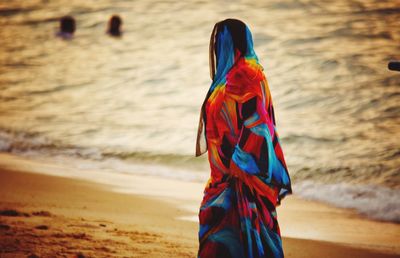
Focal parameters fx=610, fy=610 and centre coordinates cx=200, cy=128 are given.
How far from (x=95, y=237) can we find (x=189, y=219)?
1346mm

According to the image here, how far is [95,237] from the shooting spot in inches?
189

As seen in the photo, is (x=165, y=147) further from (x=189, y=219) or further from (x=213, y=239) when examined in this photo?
(x=213, y=239)

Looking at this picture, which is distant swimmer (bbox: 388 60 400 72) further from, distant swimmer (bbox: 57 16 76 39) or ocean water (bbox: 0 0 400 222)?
distant swimmer (bbox: 57 16 76 39)

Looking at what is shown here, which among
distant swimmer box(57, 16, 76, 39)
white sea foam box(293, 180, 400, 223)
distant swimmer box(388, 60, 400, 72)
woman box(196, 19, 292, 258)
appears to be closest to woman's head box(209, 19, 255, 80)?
woman box(196, 19, 292, 258)

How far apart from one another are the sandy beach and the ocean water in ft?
3.17

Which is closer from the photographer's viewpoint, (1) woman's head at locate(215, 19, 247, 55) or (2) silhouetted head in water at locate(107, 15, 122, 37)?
(1) woman's head at locate(215, 19, 247, 55)

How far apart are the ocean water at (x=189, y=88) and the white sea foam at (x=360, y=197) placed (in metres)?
0.02

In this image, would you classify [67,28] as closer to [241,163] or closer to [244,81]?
[244,81]

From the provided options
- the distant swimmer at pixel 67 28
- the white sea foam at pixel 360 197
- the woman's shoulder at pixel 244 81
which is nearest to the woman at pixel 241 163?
the woman's shoulder at pixel 244 81

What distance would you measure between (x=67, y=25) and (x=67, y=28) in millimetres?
105

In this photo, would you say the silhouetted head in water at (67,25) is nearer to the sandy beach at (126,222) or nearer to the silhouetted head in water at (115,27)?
the silhouetted head in water at (115,27)

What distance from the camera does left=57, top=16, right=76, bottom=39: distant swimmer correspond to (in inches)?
848

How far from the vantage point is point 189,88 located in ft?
48.6

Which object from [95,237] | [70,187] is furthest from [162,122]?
[95,237]
